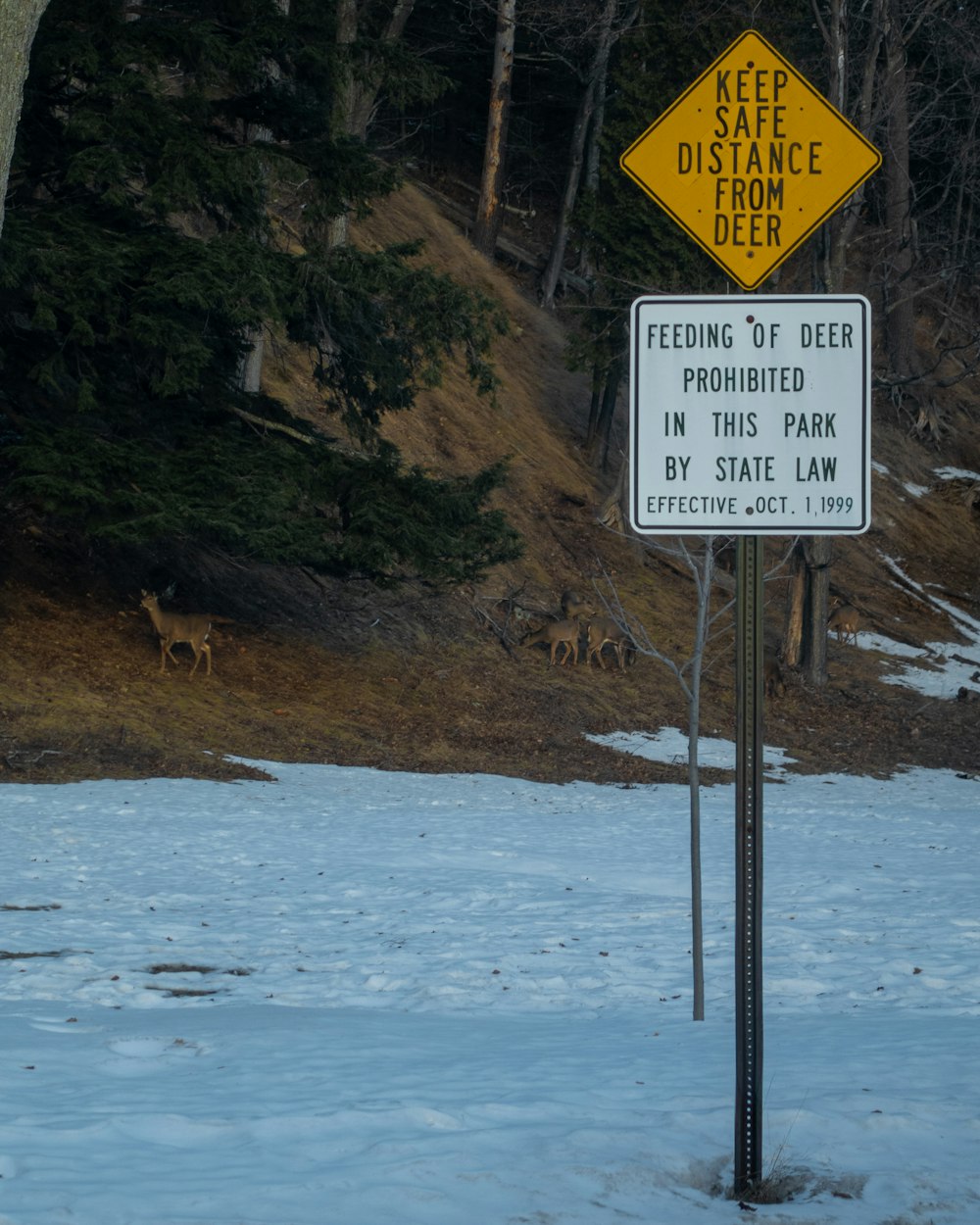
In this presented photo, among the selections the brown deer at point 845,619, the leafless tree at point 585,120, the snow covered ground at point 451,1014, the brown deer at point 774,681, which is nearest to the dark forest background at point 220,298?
the snow covered ground at point 451,1014

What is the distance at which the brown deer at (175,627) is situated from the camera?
1844cm

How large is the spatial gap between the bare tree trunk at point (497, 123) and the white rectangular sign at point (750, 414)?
3218cm

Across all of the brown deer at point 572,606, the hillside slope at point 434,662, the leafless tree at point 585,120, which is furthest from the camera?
the leafless tree at point 585,120

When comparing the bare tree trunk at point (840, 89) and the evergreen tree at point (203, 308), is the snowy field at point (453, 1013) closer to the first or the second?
the evergreen tree at point (203, 308)

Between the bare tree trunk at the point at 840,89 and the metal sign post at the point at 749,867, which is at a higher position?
the bare tree trunk at the point at 840,89

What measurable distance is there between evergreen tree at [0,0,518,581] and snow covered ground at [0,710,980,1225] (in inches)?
172

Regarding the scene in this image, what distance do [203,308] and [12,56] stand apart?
7215mm

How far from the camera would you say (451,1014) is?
24.2ft

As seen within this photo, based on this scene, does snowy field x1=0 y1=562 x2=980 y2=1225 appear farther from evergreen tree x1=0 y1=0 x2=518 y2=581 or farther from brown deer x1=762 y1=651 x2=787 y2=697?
brown deer x1=762 y1=651 x2=787 y2=697

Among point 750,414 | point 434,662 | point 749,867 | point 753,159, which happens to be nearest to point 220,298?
point 434,662

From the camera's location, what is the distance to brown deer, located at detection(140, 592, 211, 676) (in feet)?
60.5

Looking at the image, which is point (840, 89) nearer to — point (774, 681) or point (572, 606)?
point (572, 606)

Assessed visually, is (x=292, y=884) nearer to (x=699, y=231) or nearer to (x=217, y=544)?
(x=699, y=231)

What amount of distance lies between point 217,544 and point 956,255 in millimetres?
24442
